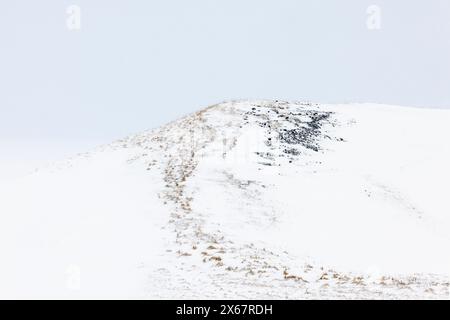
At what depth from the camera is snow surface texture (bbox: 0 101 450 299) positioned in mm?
15844

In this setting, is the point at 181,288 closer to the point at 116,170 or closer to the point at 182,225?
the point at 182,225

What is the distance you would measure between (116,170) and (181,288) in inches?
618

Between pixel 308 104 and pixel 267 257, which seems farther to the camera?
pixel 308 104

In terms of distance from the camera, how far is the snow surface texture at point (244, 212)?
15.8m

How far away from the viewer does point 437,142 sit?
35250 millimetres

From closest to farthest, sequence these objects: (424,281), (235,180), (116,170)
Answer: (424,281)
(235,180)
(116,170)

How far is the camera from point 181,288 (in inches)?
585

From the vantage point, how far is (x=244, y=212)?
921 inches
